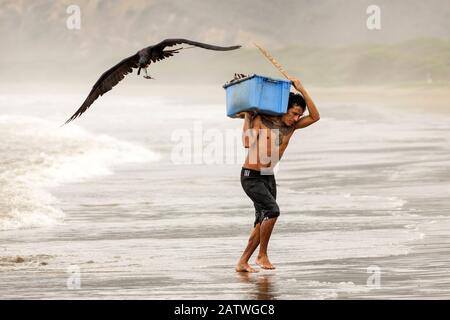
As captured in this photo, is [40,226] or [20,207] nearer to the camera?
[40,226]

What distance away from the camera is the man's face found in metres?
10.2

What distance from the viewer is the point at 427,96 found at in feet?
167

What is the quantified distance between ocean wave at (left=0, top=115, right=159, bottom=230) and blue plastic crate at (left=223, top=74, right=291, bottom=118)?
13.2 ft

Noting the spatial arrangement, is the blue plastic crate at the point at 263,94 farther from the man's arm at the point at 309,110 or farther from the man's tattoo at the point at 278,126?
the man's tattoo at the point at 278,126

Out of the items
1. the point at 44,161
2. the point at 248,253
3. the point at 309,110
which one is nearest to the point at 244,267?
the point at 248,253

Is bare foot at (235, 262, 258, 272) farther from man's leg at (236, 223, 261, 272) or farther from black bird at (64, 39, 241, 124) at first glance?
black bird at (64, 39, 241, 124)

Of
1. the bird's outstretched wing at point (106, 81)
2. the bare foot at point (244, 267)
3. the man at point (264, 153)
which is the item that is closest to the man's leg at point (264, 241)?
the man at point (264, 153)

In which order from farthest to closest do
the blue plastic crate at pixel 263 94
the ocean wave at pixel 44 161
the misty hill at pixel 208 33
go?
1. the misty hill at pixel 208 33
2. the ocean wave at pixel 44 161
3. the blue plastic crate at pixel 263 94

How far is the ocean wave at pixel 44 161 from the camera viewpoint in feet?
47.7

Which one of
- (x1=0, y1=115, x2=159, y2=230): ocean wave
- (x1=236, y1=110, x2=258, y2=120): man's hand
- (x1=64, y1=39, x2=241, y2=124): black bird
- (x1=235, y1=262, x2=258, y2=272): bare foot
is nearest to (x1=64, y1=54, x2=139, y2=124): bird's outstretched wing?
(x1=64, y1=39, x2=241, y2=124): black bird

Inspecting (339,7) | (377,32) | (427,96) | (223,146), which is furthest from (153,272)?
(339,7)

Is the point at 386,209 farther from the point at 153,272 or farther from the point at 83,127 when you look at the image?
the point at 83,127

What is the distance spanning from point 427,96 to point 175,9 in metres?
103

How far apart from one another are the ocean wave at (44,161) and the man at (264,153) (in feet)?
12.2
